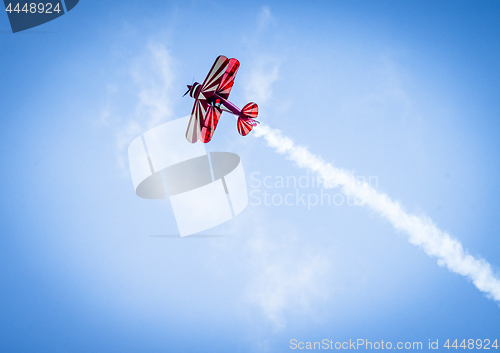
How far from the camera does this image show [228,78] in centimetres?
1330

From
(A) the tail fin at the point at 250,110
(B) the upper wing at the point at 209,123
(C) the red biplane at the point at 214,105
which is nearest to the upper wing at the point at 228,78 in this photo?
(C) the red biplane at the point at 214,105

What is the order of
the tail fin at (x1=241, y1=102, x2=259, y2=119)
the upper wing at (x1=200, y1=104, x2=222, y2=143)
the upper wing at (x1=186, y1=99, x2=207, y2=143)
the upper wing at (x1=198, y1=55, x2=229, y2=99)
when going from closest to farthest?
1. the upper wing at (x1=198, y1=55, x2=229, y2=99)
2. the upper wing at (x1=200, y1=104, x2=222, y2=143)
3. the upper wing at (x1=186, y1=99, x2=207, y2=143)
4. the tail fin at (x1=241, y1=102, x2=259, y2=119)

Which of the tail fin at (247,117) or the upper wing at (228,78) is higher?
the upper wing at (228,78)

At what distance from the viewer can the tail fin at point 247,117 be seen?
14.2 metres

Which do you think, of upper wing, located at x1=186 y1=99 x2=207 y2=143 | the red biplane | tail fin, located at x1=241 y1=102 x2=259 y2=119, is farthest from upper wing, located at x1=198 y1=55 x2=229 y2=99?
tail fin, located at x1=241 y1=102 x2=259 y2=119

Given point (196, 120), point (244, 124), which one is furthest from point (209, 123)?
point (244, 124)

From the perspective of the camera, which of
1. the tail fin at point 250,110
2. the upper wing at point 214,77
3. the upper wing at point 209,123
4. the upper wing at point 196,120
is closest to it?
the upper wing at point 214,77

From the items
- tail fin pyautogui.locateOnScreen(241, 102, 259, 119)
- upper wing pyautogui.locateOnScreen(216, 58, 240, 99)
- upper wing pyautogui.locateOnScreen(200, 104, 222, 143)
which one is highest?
upper wing pyautogui.locateOnScreen(216, 58, 240, 99)

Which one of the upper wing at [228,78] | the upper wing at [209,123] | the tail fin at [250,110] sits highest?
the upper wing at [228,78]

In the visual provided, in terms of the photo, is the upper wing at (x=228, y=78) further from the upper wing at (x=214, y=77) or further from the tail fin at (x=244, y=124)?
the tail fin at (x=244, y=124)

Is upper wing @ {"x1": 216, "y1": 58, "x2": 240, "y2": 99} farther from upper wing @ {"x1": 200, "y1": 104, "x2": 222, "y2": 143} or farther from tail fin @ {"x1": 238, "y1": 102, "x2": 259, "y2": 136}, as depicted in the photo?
tail fin @ {"x1": 238, "y1": 102, "x2": 259, "y2": 136}

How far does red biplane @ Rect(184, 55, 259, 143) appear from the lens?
13.1m

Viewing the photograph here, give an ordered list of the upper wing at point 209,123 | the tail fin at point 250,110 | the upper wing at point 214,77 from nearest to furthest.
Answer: the upper wing at point 214,77, the upper wing at point 209,123, the tail fin at point 250,110

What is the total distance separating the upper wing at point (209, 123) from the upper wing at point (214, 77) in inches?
22.6
